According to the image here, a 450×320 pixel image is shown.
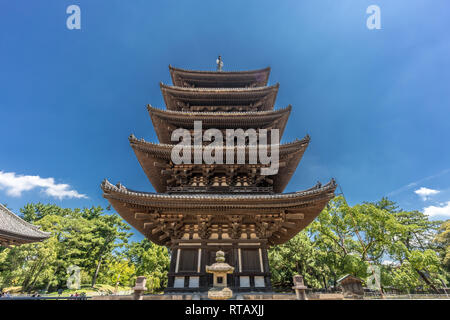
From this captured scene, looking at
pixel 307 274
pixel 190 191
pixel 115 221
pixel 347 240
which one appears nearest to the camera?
pixel 190 191

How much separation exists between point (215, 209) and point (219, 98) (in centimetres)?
946

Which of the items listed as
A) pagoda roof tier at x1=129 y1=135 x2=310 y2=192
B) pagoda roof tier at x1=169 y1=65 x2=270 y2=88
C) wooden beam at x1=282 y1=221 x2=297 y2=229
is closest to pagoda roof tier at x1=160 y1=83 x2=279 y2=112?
pagoda roof tier at x1=169 y1=65 x2=270 y2=88

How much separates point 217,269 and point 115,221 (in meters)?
39.0

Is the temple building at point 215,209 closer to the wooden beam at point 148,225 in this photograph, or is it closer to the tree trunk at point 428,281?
the wooden beam at point 148,225

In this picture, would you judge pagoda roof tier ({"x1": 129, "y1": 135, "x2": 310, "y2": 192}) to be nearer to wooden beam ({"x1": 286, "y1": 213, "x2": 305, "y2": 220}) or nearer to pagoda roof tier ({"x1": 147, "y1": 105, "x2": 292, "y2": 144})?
pagoda roof tier ({"x1": 147, "y1": 105, "x2": 292, "y2": 144})

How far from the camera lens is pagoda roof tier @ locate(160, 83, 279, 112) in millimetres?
14461

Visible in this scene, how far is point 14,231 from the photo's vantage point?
42.6 ft

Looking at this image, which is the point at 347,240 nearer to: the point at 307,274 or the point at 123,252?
the point at 307,274

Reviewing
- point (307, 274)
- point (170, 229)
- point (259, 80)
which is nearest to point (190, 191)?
point (170, 229)

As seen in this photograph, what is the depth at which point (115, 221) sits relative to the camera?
38.2 meters

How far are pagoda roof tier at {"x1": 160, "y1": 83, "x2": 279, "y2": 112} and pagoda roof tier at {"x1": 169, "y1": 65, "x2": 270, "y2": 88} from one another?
2.53m

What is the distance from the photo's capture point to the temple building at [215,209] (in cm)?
794
